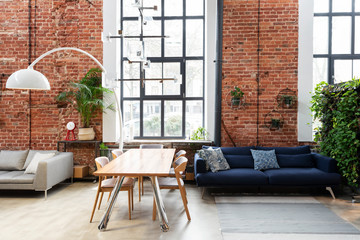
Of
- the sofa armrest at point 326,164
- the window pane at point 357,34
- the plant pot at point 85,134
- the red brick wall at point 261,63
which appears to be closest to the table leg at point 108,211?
the plant pot at point 85,134

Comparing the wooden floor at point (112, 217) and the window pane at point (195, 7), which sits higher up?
the window pane at point (195, 7)

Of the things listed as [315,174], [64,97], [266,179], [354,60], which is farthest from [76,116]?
[354,60]

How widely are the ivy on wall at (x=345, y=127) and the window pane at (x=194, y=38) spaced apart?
9.45ft

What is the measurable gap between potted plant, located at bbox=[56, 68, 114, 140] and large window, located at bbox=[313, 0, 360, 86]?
4.76 m

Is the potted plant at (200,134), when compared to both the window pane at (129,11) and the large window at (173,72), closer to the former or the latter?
the large window at (173,72)

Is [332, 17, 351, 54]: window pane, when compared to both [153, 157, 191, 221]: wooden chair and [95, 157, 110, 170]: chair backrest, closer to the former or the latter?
[153, 157, 191, 221]: wooden chair

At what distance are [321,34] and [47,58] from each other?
242 inches

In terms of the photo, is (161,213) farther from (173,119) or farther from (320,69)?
(320,69)

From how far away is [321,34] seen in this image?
21.4ft

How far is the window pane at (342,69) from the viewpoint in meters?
6.47

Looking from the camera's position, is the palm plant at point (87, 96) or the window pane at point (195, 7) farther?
the window pane at point (195, 7)

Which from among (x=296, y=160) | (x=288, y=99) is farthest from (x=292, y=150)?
(x=288, y=99)

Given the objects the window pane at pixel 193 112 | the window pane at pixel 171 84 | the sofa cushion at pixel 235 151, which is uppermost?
the window pane at pixel 171 84

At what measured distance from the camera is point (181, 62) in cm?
680
